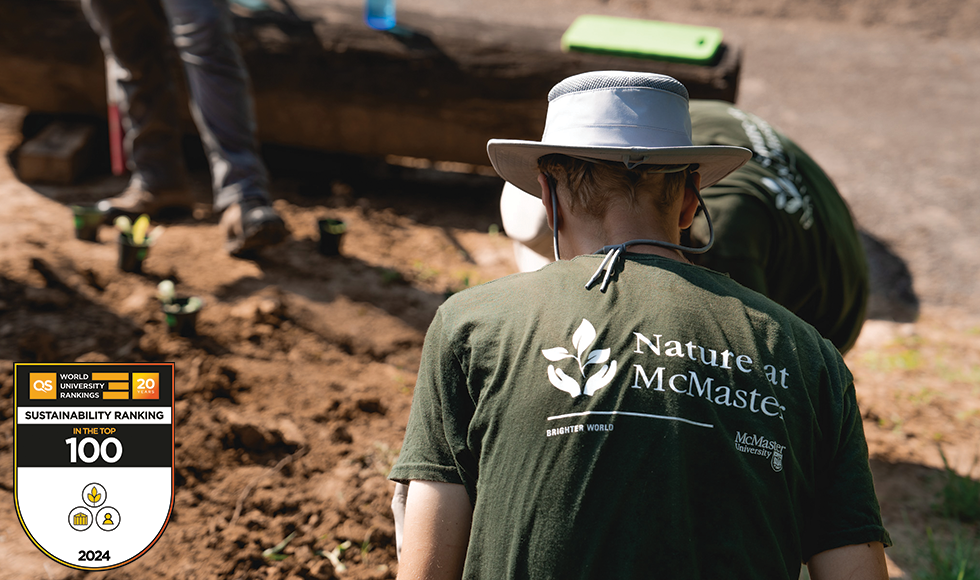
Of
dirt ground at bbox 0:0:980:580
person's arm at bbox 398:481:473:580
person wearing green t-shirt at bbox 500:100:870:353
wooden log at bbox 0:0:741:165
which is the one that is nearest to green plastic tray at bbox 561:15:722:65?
wooden log at bbox 0:0:741:165

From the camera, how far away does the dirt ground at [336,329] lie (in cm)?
214

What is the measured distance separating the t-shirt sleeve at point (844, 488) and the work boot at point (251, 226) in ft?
9.19

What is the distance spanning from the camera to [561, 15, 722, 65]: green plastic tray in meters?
4.17

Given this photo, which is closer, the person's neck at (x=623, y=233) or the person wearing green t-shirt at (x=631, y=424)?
the person wearing green t-shirt at (x=631, y=424)

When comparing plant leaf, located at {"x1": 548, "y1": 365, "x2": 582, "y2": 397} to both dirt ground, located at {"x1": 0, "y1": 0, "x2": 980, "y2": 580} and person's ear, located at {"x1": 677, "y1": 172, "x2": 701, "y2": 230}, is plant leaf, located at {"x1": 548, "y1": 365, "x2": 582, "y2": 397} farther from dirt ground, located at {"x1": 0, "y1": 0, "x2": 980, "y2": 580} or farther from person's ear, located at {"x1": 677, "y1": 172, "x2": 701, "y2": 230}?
dirt ground, located at {"x1": 0, "y1": 0, "x2": 980, "y2": 580}

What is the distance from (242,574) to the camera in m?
1.94

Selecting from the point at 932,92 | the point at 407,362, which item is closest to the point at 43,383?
the point at 407,362

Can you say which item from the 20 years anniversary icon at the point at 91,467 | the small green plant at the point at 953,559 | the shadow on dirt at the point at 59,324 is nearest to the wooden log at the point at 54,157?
the shadow on dirt at the point at 59,324

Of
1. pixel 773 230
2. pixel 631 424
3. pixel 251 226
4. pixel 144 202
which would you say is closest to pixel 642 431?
pixel 631 424

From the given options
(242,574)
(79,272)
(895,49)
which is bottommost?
(242,574)

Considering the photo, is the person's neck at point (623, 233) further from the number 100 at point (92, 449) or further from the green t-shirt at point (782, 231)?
the number 100 at point (92, 449)

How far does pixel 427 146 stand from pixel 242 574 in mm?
3145

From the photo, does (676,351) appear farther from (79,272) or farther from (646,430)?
(79,272)

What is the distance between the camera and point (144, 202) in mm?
3871
